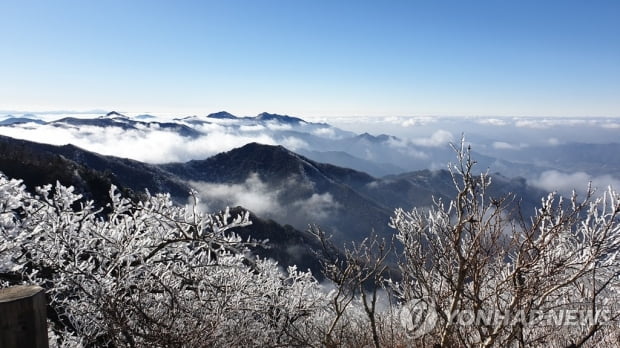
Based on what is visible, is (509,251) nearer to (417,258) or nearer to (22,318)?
(417,258)

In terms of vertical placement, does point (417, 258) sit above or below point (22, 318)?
below

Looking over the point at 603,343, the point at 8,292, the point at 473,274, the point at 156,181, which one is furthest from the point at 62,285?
the point at 156,181

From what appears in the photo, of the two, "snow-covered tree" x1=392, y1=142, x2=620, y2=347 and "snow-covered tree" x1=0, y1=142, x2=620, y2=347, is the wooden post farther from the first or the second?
"snow-covered tree" x1=392, y1=142, x2=620, y2=347

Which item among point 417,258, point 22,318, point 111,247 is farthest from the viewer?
point 111,247

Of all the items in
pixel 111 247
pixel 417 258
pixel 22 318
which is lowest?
pixel 111 247

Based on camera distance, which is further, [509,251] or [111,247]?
[111,247]

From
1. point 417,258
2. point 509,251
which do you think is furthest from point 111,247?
point 509,251

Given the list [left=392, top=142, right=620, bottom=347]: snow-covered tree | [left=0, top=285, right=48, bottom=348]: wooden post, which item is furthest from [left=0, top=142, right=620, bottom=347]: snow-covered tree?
[left=0, top=285, right=48, bottom=348]: wooden post

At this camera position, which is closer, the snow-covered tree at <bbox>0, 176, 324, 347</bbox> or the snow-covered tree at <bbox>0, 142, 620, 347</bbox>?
the snow-covered tree at <bbox>0, 142, 620, 347</bbox>
